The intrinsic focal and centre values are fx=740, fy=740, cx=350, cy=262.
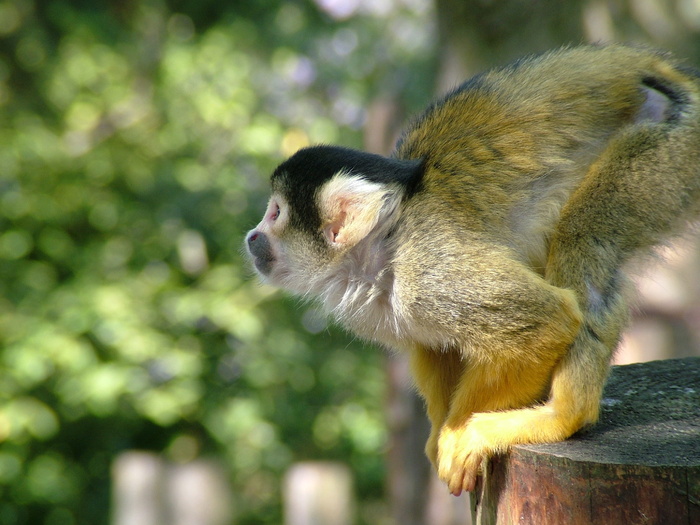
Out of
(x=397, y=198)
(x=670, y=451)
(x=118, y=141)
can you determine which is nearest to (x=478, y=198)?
(x=397, y=198)

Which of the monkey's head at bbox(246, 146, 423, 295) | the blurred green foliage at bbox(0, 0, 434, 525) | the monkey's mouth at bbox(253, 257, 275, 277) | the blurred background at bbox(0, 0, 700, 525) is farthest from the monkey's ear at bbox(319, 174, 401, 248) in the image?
the blurred green foliage at bbox(0, 0, 434, 525)

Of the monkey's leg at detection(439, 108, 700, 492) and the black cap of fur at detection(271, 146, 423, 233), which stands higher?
the black cap of fur at detection(271, 146, 423, 233)

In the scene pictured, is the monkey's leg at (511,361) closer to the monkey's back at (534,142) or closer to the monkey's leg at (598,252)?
the monkey's leg at (598,252)

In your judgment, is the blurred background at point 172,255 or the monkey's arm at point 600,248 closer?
the monkey's arm at point 600,248

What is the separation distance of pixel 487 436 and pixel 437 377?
1.60 ft

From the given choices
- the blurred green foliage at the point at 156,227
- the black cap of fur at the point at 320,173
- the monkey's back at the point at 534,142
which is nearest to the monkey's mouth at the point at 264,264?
the black cap of fur at the point at 320,173

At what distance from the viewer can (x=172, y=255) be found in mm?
7141

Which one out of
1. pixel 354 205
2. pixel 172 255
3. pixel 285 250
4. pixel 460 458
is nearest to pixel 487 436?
pixel 460 458

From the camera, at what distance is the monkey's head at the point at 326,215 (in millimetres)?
2254

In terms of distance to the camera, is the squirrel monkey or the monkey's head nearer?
the squirrel monkey

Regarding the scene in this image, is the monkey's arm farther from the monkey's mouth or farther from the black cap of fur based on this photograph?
the monkey's mouth

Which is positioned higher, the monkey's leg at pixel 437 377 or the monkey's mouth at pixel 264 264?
the monkey's mouth at pixel 264 264

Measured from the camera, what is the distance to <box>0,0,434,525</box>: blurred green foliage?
6.18 meters

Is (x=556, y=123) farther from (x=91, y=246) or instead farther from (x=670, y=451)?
(x=91, y=246)
